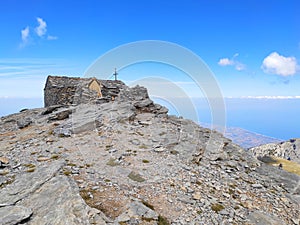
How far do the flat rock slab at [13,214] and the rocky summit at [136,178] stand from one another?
0.03 metres

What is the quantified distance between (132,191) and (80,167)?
11.6ft

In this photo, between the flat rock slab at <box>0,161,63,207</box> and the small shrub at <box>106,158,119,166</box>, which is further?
the small shrub at <box>106,158,119,166</box>

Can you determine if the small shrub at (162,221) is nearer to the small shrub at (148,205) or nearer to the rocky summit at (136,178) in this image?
the rocky summit at (136,178)

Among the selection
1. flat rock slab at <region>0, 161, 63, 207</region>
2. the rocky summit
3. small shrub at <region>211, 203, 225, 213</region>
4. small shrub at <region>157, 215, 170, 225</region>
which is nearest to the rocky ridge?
the rocky summit

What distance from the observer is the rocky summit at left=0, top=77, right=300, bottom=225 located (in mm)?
7895

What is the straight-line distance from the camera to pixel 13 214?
7098 millimetres

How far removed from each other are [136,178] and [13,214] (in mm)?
5330

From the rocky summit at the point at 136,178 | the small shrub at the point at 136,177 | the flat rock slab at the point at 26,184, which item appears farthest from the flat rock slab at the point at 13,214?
the small shrub at the point at 136,177

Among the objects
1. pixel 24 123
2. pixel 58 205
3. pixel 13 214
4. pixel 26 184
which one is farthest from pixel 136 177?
pixel 24 123

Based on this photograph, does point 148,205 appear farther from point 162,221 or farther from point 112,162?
point 112,162

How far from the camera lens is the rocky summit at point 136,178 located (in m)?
7.89

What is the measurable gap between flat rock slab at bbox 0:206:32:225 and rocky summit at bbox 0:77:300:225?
0.03 m

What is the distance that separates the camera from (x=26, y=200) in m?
8.02

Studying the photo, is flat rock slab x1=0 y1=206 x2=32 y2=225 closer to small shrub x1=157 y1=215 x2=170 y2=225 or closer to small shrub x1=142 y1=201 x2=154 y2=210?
small shrub x1=142 y1=201 x2=154 y2=210
